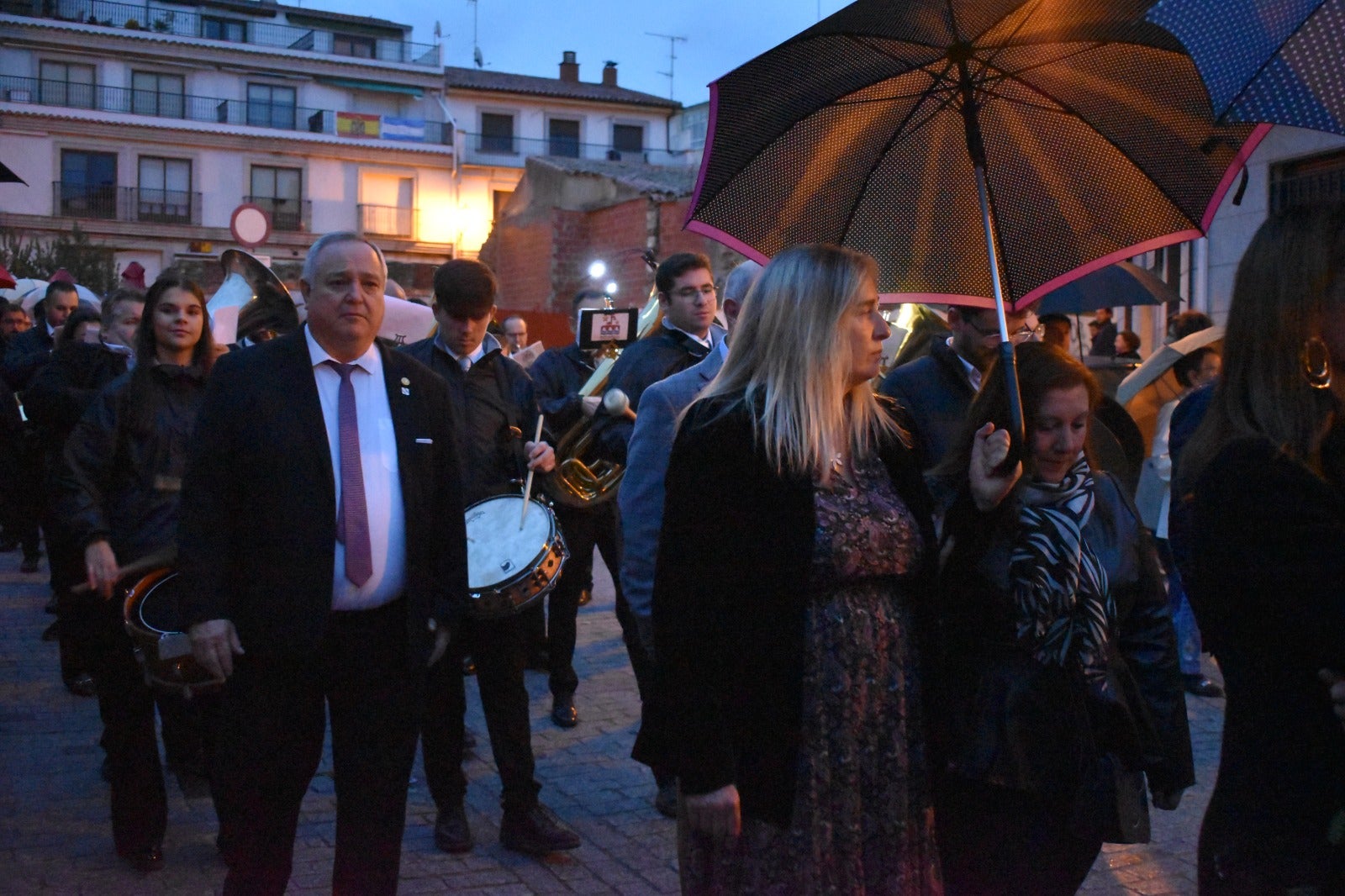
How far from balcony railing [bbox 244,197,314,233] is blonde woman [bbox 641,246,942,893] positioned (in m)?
51.7

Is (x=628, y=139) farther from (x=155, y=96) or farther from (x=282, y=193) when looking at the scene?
(x=155, y=96)

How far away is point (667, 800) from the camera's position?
5.34 meters

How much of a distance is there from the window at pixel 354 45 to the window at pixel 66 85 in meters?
11.6

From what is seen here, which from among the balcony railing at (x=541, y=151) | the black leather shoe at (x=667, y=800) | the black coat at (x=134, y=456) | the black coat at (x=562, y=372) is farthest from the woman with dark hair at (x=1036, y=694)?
the balcony railing at (x=541, y=151)

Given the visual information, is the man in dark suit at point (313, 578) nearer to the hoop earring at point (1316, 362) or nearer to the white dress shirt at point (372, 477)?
the white dress shirt at point (372, 477)

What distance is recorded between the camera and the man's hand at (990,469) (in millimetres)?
2830

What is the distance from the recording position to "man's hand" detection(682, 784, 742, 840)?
2670 mm

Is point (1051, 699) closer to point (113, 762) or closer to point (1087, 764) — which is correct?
point (1087, 764)

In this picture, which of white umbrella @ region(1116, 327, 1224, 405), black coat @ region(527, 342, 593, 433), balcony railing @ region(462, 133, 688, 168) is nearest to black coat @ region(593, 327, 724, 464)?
black coat @ region(527, 342, 593, 433)

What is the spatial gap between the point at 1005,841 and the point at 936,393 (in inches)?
73.9

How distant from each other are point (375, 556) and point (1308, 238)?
2403mm

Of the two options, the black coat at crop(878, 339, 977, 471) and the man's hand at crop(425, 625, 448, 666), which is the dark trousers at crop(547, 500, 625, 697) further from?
the man's hand at crop(425, 625, 448, 666)

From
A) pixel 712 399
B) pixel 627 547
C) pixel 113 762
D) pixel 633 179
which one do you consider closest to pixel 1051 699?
pixel 712 399

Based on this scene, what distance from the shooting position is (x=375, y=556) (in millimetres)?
3664
